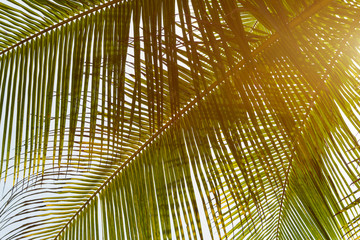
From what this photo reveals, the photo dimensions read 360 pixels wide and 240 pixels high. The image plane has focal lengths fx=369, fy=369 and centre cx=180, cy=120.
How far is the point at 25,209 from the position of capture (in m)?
2.00

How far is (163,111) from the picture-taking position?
1.42m

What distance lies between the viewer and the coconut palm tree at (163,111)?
122 centimetres

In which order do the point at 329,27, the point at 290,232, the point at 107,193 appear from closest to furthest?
1. the point at 329,27
2. the point at 107,193
3. the point at 290,232

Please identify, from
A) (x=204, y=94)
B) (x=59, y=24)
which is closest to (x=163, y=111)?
(x=204, y=94)

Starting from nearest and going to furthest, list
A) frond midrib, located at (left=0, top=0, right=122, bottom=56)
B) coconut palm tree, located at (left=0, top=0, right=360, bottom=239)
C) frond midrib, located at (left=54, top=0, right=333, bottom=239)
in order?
coconut palm tree, located at (left=0, top=0, right=360, bottom=239) < frond midrib, located at (left=54, top=0, right=333, bottom=239) < frond midrib, located at (left=0, top=0, right=122, bottom=56)

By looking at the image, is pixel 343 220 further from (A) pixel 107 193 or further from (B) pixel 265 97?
(A) pixel 107 193

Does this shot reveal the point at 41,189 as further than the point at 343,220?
No

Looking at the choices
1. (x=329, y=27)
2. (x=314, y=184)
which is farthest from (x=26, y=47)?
(x=314, y=184)

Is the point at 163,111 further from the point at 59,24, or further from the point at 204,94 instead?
the point at 59,24

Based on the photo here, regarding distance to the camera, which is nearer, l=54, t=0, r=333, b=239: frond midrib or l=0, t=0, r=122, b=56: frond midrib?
l=54, t=0, r=333, b=239: frond midrib

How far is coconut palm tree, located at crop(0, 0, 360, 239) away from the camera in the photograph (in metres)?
1.22

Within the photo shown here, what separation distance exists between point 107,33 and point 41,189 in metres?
1.04

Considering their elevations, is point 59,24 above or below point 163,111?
above

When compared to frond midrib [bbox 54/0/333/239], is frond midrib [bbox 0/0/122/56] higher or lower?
higher
